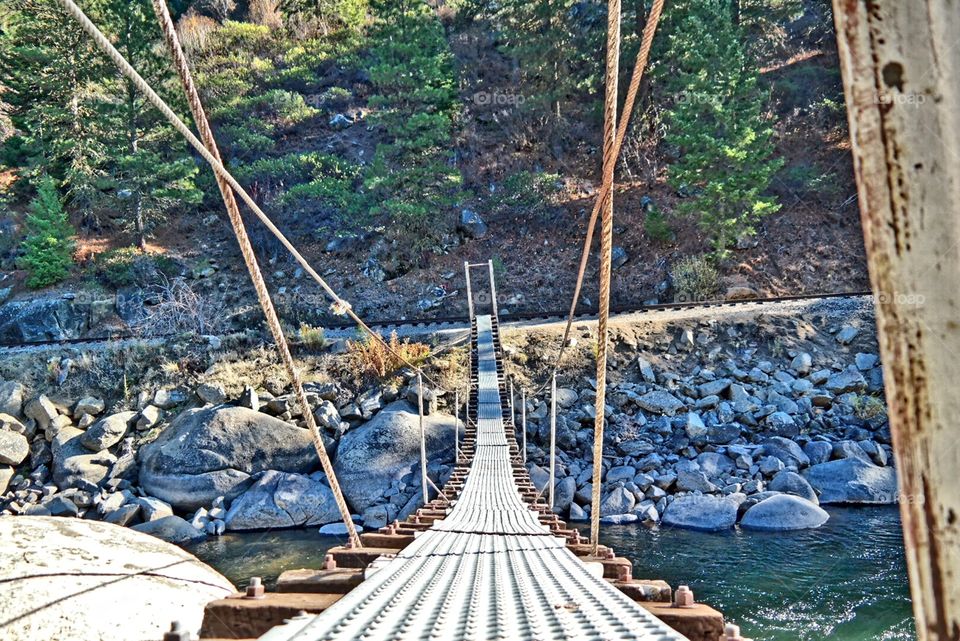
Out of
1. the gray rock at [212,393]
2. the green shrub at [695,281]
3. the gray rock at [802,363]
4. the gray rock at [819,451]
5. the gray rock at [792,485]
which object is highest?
the green shrub at [695,281]

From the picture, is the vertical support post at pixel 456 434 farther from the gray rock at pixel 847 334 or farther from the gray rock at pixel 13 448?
the gray rock at pixel 847 334

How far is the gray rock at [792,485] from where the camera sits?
10.9 m

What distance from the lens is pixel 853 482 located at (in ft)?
36.2

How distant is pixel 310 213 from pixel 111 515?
52.6 feet

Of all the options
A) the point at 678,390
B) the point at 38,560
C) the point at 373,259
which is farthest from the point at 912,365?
the point at 373,259

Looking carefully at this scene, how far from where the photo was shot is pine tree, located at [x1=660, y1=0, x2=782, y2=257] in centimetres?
1778

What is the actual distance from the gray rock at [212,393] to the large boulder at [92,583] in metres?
9.31

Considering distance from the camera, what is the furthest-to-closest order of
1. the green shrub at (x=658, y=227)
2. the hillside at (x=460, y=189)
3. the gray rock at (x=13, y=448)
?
the hillside at (x=460, y=189) < the green shrub at (x=658, y=227) < the gray rock at (x=13, y=448)

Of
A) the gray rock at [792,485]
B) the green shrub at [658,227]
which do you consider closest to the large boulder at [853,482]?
the gray rock at [792,485]

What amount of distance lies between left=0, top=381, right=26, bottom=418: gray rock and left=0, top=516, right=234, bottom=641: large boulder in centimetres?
1148

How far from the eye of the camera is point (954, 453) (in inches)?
37.4

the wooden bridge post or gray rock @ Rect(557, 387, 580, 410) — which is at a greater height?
gray rock @ Rect(557, 387, 580, 410)

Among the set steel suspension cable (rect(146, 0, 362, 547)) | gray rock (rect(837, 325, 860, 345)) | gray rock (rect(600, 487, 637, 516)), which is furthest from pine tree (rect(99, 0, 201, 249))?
steel suspension cable (rect(146, 0, 362, 547))

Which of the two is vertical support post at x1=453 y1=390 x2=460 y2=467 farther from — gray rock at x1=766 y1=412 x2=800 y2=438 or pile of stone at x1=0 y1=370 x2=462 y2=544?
gray rock at x1=766 y1=412 x2=800 y2=438
